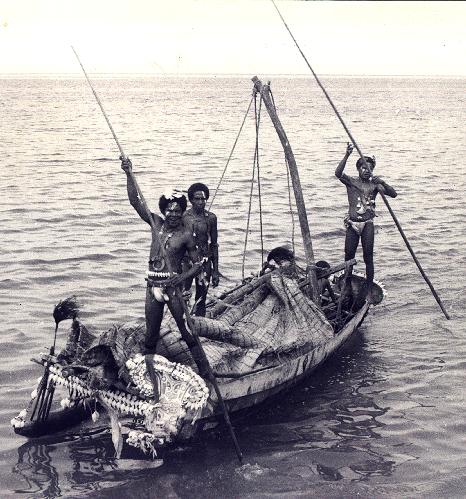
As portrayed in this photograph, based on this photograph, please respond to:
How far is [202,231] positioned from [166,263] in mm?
2670

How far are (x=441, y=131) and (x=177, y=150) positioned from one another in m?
23.2

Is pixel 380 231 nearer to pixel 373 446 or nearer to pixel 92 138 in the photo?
pixel 373 446

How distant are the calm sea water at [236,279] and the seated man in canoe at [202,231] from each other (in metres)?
2.00

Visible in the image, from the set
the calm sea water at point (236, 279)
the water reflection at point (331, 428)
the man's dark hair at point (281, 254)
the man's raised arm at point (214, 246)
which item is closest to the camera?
the calm sea water at point (236, 279)

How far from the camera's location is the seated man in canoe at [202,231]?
35.7 feet

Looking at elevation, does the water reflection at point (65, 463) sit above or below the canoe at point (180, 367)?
below

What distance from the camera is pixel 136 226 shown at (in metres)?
22.2

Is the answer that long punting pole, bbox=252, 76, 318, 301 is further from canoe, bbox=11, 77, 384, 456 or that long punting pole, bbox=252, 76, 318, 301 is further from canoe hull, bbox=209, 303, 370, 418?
canoe hull, bbox=209, 303, 370, 418

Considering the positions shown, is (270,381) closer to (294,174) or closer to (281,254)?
(281,254)

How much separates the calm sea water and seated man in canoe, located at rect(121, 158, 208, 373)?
1663 mm

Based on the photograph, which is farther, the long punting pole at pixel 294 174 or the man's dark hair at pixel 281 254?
the man's dark hair at pixel 281 254

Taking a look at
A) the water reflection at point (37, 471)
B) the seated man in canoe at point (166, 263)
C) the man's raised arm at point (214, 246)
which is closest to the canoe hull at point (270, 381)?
the seated man in canoe at point (166, 263)

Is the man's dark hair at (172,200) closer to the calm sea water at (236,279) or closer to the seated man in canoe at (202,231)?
the seated man in canoe at (202,231)

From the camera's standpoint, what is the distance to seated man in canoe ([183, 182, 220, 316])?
35.7 feet
